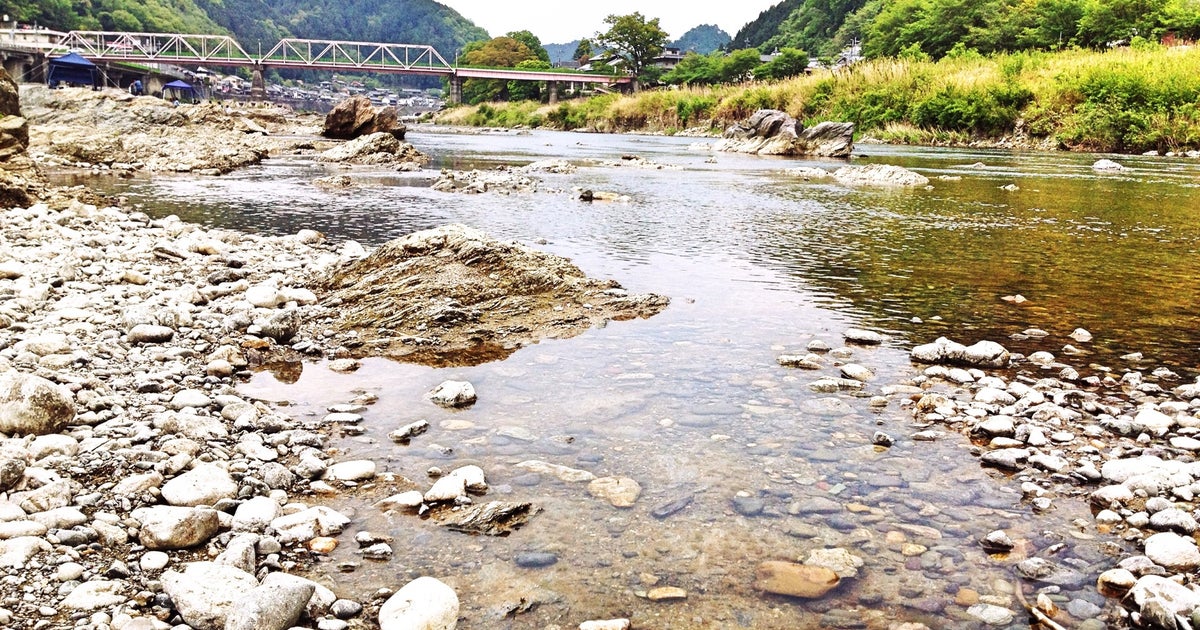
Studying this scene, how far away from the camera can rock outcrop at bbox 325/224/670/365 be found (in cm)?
706

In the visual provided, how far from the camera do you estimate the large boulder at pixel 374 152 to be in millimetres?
29250

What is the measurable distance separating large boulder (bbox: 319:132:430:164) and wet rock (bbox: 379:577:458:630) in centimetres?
2728

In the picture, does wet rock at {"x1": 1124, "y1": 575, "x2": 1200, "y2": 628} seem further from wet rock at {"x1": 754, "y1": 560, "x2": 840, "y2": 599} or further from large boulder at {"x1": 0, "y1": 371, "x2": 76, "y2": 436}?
large boulder at {"x1": 0, "y1": 371, "x2": 76, "y2": 436}

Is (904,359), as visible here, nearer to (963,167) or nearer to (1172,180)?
(1172,180)

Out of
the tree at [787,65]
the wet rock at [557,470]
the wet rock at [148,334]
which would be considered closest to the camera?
the wet rock at [557,470]

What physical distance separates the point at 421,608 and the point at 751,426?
2657 mm

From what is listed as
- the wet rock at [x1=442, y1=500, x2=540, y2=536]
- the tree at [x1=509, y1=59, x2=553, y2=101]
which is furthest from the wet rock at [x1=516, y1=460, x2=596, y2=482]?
the tree at [x1=509, y1=59, x2=553, y2=101]

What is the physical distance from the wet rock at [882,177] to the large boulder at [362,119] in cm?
2138

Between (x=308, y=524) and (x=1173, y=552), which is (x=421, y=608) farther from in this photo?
(x=1173, y=552)

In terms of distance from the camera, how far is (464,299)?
7.95 metres

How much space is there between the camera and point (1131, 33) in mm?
51875

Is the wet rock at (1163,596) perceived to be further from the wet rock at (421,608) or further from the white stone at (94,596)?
the white stone at (94,596)

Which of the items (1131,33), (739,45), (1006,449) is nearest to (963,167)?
(1006,449)

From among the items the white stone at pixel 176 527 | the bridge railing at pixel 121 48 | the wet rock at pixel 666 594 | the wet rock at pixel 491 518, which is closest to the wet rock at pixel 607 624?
the wet rock at pixel 666 594
